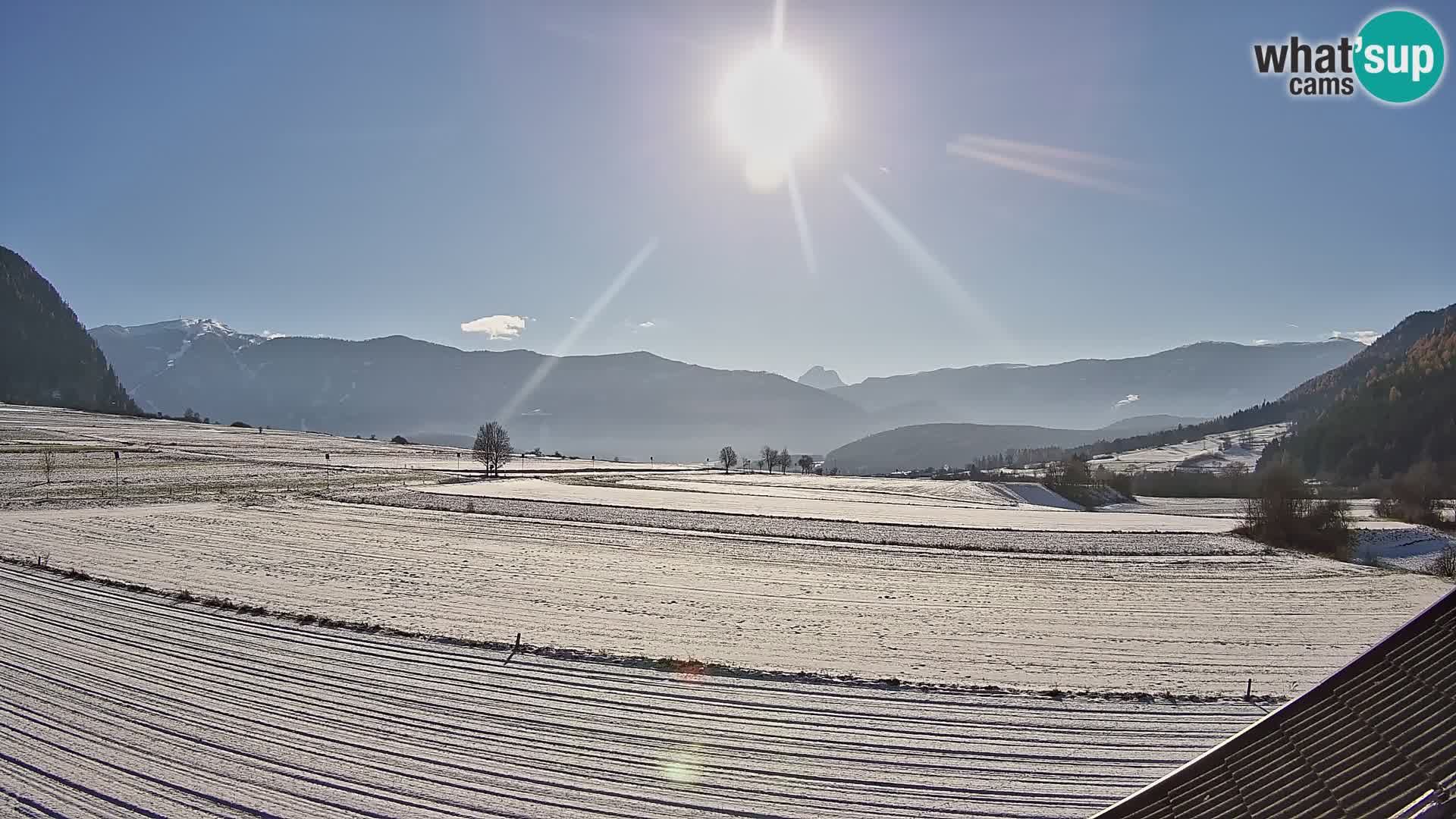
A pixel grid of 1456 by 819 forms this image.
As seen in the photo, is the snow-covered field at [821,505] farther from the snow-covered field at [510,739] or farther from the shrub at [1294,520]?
the snow-covered field at [510,739]

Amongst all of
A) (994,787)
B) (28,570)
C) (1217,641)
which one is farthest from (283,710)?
(1217,641)

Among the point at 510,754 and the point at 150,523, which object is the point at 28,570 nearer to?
the point at 150,523

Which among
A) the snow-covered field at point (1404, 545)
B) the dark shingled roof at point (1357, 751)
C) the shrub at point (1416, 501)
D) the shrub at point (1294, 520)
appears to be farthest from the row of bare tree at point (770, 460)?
the dark shingled roof at point (1357, 751)

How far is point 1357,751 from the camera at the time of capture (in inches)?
149

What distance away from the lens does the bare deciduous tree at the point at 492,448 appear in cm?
8188

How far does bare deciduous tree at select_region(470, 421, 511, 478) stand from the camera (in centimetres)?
8188

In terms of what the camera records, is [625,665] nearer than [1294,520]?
Yes

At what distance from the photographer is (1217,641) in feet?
63.6

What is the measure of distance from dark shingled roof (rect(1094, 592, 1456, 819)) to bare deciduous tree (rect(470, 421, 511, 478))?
81833mm

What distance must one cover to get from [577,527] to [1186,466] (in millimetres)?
194374

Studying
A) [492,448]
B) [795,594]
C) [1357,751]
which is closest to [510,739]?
[1357,751]

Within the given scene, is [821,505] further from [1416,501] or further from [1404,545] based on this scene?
[1416,501]

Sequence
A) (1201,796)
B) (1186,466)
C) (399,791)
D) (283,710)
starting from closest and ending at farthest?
(1201,796), (399,791), (283,710), (1186,466)

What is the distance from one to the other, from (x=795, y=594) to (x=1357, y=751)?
842 inches
